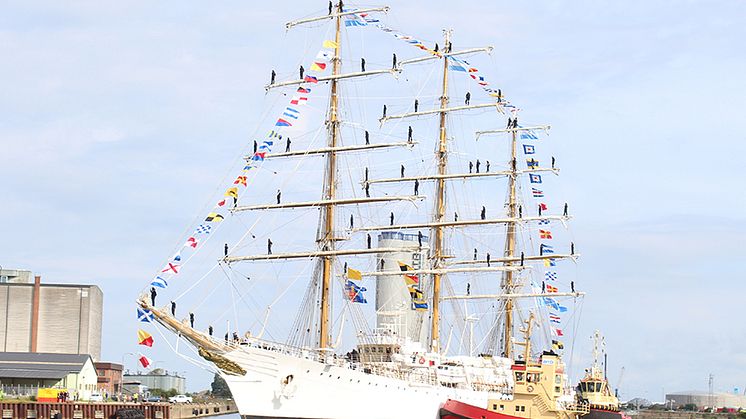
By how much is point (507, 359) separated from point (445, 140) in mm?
19961

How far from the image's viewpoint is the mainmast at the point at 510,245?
108375 millimetres

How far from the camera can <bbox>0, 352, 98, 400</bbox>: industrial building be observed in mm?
104625

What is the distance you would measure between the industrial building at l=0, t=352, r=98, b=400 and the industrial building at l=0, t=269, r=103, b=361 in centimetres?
1335

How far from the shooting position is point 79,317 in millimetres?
136125

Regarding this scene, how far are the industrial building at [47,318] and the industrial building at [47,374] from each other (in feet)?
43.8

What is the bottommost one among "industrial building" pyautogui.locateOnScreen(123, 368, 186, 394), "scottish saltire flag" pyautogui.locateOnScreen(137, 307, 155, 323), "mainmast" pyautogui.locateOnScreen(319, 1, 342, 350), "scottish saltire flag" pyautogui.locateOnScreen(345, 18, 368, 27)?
"industrial building" pyautogui.locateOnScreen(123, 368, 186, 394)

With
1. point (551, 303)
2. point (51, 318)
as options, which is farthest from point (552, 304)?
point (51, 318)

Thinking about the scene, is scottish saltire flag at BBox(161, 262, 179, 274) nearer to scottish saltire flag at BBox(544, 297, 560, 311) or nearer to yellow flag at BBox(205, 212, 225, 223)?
yellow flag at BBox(205, 212, 225, 223)

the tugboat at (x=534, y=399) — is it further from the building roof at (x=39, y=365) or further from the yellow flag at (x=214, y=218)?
the building roof at (x=39, y=365)

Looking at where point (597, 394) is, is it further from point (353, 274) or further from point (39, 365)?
point (39, 365)

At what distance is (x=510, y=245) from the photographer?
112125mm

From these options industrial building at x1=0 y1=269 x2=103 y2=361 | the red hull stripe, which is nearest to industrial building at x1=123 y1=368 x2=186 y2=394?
industrial building at x1=0 y1=269 x2=103 y2=361

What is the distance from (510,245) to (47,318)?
5667 centimetres

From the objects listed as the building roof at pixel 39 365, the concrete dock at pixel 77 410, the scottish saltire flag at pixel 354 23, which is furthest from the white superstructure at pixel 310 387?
the building roof at pixel 39 365
